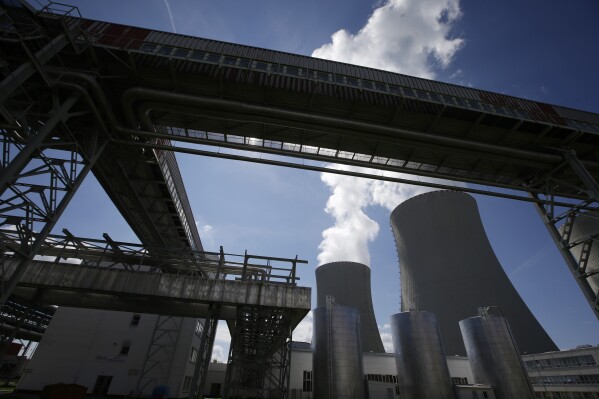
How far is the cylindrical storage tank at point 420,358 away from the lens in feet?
70.8

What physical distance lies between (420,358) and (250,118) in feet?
74.1

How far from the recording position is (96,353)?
20.0m

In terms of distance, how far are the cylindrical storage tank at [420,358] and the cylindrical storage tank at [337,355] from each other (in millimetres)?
4144

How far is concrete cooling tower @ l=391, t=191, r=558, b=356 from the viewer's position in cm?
2861

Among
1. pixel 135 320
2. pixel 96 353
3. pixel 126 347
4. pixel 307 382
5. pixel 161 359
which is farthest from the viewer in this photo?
pixel 307 382

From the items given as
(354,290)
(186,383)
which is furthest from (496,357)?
(186,383)

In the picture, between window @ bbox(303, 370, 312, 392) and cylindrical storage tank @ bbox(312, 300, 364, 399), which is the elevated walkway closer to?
cylindrical storage tank @ bbox(312, 300, 364, 399)

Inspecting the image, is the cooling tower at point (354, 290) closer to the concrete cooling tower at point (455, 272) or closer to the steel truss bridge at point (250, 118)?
the concrete cooling tower at point (455, 272)

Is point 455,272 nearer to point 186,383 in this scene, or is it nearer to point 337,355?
point 337,355

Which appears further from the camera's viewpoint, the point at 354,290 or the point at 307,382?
the point at 354,290

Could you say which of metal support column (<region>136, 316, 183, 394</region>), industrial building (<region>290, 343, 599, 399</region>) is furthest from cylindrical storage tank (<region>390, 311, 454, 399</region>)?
metal support column (<region>136, 316, 183, 394</region>)

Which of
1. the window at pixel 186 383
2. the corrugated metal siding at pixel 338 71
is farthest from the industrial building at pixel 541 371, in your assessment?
the corrugated metal siding at pixel 338 71

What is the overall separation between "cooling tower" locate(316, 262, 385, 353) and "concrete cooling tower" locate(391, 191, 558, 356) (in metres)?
5.33

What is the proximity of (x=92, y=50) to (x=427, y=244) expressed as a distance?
30.9 m
